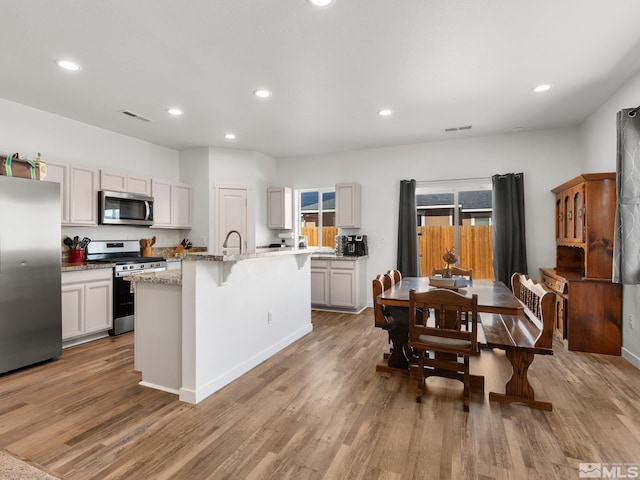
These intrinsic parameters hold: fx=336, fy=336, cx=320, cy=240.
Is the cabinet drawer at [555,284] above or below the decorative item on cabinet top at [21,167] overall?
below

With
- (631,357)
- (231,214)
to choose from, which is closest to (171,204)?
(231,214)

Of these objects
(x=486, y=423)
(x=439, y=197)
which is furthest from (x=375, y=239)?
(x=486, y=423)

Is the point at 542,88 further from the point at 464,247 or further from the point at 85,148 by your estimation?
the point at 85,148

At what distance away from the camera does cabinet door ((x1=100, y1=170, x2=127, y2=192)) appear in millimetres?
4375

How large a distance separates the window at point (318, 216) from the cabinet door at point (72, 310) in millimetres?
3759

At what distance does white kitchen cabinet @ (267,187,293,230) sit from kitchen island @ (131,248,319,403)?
2860 millimetres

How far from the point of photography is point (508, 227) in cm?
482

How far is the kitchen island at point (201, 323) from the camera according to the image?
2516mm

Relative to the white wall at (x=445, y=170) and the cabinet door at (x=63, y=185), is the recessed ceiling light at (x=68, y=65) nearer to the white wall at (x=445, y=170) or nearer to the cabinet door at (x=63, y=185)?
the cabinet door at (x=63, y=185)

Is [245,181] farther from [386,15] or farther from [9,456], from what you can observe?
[9,456]

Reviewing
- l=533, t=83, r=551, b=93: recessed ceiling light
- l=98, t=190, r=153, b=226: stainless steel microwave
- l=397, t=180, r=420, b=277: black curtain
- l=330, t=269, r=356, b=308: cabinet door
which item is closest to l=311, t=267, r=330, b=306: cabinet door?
l=330, t=269, r=356, b=308: cabinet door

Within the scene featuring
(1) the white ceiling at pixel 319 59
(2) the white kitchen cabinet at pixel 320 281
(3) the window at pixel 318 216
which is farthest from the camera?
(3) the window at pixel 318 216

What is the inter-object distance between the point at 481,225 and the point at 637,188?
7.73 ft

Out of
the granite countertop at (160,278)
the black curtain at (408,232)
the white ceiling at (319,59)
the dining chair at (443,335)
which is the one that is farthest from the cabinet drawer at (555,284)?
the granite countertop at (160,278)
